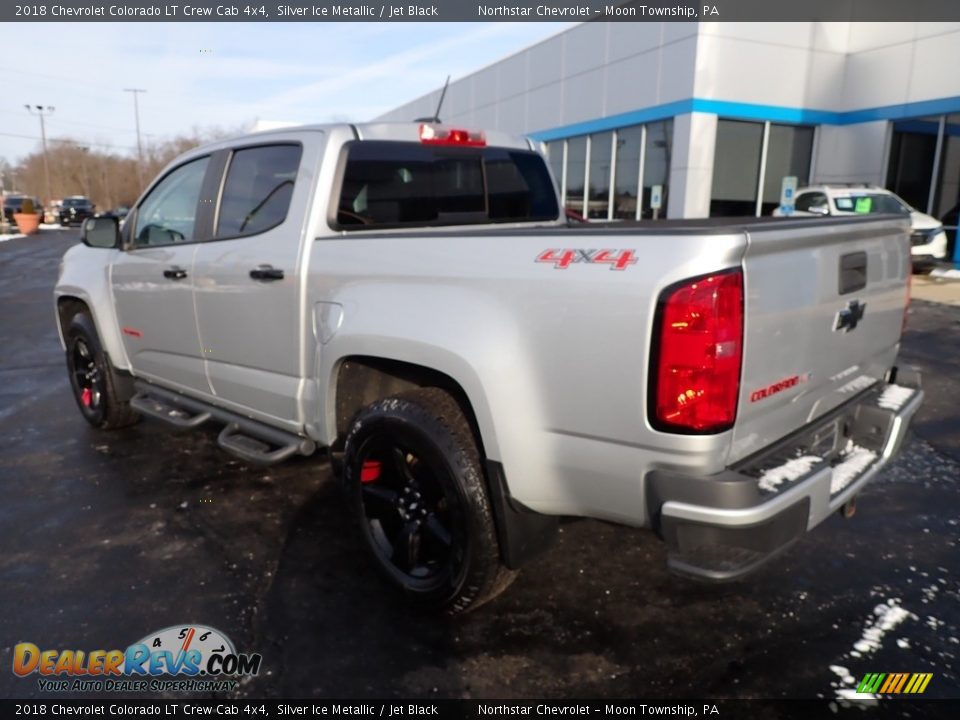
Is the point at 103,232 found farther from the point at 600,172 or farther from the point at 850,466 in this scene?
the point at 600,172

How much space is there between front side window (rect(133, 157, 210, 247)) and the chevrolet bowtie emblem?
332 centimetres

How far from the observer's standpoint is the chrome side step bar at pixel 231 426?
11.2 ft

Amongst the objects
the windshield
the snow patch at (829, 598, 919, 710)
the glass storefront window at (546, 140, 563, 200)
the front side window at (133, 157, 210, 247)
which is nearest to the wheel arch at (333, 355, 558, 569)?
the snow patch at (829, 598, 919, 710)

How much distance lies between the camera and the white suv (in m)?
13.8

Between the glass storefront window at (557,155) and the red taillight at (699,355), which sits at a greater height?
the glass storefront window at (557,155)

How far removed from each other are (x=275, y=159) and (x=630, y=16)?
17.3 m

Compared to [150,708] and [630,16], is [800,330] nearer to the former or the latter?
[150,708]

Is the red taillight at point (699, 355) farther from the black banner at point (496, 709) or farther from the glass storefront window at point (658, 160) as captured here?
the glass storefront window at point (658, 160)

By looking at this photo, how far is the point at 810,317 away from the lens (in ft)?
7.73

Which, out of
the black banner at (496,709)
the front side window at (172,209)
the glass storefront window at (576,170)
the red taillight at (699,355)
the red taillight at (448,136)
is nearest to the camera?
the red taillight at (699,355)

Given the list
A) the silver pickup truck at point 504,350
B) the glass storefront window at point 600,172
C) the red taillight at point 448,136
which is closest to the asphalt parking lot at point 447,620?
the silver pickup truck at point 504,350

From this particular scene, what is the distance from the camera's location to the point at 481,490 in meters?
2.55

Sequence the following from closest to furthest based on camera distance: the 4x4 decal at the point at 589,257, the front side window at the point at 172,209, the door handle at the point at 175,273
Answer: the 4x4 decal at the point at 589,257, the door handle at the point at 175,273, the front side window at the point at 172,209

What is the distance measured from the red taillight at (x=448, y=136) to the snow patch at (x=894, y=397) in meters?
2.41
